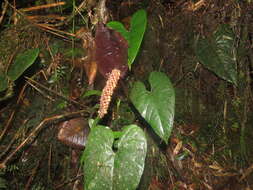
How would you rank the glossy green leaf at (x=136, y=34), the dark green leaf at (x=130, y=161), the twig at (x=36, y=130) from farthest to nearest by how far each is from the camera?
the twig at (x=36, y=130), the glossy green leaf at (x=136, y=34), the dark green leaf at (x=130, y=161)

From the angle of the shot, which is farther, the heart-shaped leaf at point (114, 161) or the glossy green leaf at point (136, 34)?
the glossy green leaf at point (136, 34)

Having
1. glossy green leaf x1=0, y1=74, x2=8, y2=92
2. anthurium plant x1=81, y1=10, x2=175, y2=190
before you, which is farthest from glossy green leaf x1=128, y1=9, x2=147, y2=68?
glossy green leaf x1=0, y1=74, x2=8, y2=92

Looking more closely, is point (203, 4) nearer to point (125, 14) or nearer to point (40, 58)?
point (125, 14)

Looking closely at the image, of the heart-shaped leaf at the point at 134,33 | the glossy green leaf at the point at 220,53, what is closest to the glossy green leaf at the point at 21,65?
the heart-shaped leaf at the point at 134,33

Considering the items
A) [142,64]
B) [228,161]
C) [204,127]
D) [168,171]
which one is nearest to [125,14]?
[142,64]

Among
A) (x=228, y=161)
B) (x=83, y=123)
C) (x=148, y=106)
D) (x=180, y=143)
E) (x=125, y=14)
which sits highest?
(x=125, y=14)

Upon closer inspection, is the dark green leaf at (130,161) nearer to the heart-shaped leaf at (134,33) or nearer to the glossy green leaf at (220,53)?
the heart-shaped leaf at (134,33)

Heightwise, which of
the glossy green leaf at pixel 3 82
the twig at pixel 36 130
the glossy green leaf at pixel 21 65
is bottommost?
the twig at pixel 36 130
